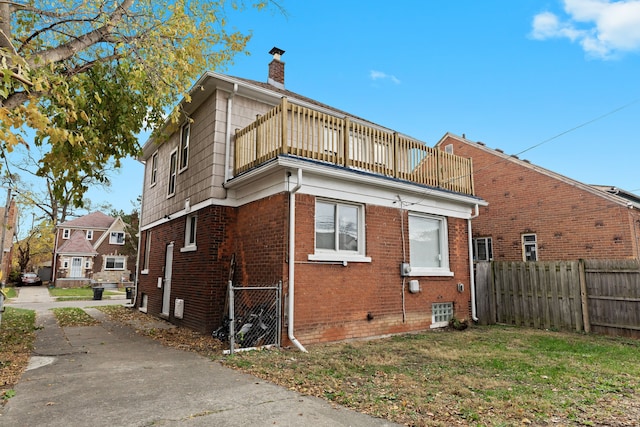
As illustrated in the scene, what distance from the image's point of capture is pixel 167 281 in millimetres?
12484

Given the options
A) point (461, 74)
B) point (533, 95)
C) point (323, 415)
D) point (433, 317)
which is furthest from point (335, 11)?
point (323, 415)

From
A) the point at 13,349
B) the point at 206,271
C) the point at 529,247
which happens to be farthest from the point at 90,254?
the point at 529,247

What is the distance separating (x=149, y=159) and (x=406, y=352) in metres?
13.8

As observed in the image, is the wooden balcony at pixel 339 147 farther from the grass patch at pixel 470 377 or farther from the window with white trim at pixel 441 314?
the grass patch at pixel 470 377

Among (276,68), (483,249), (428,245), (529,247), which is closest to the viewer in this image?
(428,245)

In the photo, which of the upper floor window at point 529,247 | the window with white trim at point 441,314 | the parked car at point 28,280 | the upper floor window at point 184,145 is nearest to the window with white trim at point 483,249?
the upper floor window at point 529,247

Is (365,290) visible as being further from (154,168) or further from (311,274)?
(154,168)

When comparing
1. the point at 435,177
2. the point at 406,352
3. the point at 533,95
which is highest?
the point at 533,95

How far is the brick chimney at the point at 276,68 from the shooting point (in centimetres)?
1395

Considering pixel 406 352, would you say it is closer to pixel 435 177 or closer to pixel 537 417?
pixel 537 417

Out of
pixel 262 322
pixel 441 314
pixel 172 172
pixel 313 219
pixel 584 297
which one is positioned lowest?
pixel 441 314

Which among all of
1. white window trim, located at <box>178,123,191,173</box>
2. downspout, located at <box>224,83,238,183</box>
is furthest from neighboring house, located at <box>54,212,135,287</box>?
downspout, located at <box>224,83,238,183</box>

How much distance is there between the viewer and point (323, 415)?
13.1 ft

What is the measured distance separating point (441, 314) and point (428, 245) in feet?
6.49
